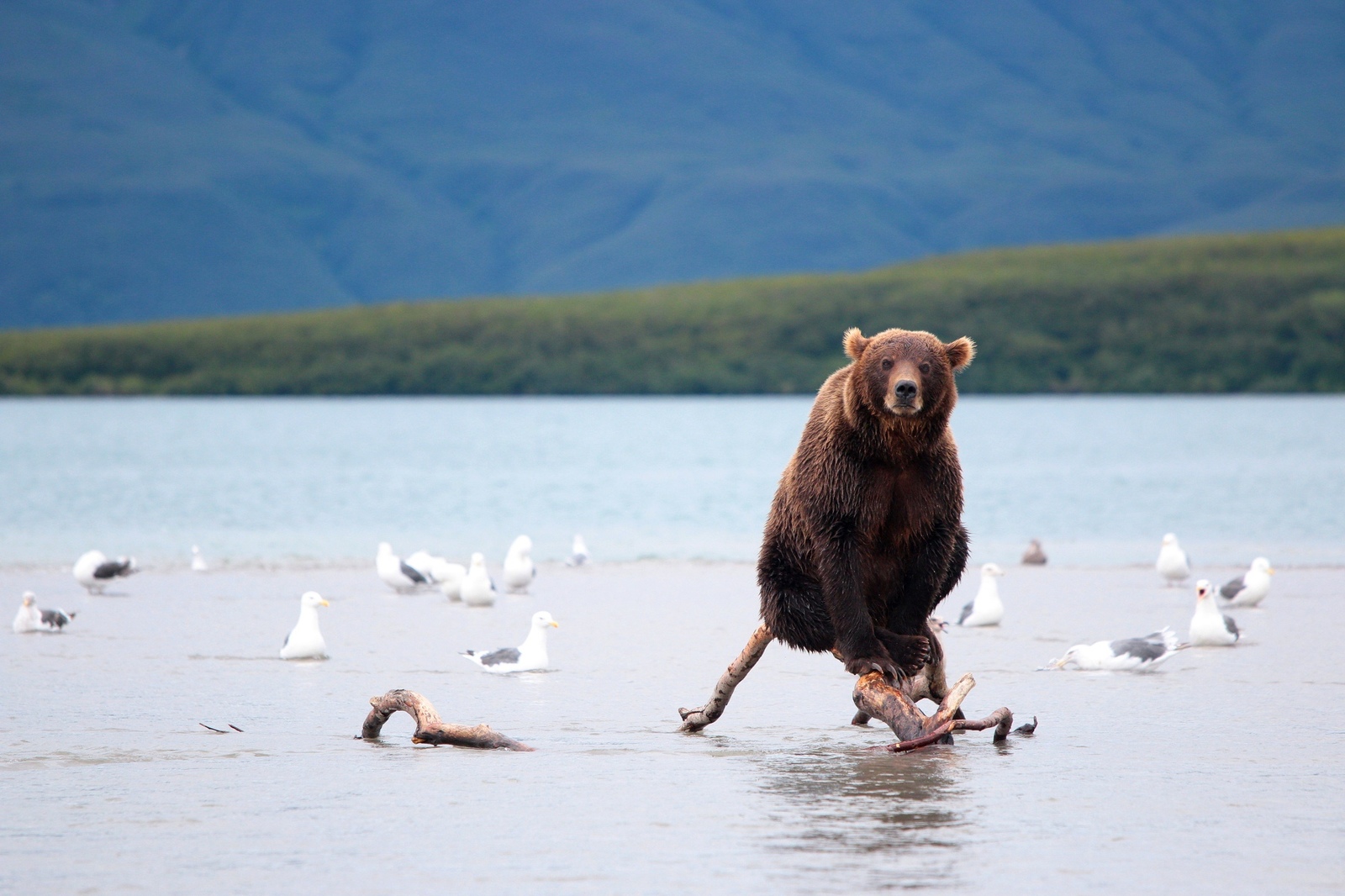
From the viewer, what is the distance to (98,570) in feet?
57.8

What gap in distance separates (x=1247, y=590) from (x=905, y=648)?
8.82 meters

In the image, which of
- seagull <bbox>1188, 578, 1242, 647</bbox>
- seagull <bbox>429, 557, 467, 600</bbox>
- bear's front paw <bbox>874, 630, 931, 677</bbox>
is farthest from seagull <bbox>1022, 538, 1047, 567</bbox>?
bear's front paw <bbox>874, 630, 931, 677</bbox>

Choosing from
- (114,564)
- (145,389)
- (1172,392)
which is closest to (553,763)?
(114,564)

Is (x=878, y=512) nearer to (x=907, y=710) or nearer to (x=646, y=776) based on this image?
(x=907, y=710)

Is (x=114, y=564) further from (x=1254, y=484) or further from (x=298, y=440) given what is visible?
(x=298, y=440)

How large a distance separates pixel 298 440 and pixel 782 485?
62.4 meters

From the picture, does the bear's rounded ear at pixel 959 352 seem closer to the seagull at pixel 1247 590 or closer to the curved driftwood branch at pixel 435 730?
the curved driftwood branch at pixel 435 730

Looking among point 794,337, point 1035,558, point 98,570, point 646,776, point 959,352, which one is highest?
point 794,337

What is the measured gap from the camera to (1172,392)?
376ft

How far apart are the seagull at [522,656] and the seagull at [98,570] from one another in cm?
685

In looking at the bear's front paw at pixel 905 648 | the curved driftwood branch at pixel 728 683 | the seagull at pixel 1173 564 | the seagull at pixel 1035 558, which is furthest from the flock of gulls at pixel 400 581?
the seagull at pixel 1173 564

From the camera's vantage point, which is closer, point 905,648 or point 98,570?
point 905,648

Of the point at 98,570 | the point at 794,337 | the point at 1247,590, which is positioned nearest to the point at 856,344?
the point at 1247,590

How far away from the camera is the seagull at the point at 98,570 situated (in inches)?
692
